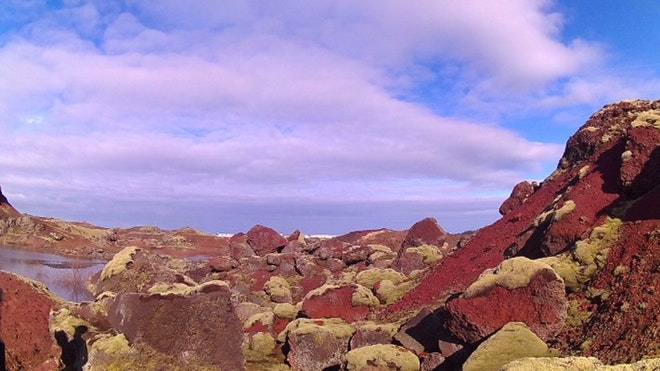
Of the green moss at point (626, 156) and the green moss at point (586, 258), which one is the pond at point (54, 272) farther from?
the green moss at point (626, 156)

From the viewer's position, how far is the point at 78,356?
15969 mm

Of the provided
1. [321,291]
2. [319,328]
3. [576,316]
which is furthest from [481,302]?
[321,291]

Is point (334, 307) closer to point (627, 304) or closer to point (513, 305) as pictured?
point (513, 305)

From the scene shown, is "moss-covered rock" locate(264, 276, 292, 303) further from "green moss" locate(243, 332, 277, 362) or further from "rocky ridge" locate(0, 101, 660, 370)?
"green moss" locate(243, 332, 277, 362)

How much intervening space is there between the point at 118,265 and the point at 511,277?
19570mm

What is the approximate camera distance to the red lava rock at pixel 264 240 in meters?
56.9

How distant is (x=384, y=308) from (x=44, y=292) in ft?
55.2

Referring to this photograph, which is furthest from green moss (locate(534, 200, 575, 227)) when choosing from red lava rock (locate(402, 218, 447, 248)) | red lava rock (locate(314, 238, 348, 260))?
red lava rock (locate(314, 238, 348, 260))

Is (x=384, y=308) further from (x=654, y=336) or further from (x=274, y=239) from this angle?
(x=274, y=239)

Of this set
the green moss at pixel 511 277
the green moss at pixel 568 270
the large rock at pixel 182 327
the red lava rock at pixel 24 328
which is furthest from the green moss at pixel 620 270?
the red lava rock at pixel 24 328

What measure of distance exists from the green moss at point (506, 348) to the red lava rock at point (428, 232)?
27.8 metres

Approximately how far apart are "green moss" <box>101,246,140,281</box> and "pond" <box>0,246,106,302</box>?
17.3 meters

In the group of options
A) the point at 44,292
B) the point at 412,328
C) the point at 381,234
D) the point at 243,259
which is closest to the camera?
the point at 44,292

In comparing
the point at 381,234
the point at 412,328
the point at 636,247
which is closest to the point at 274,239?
the point at 381,234
